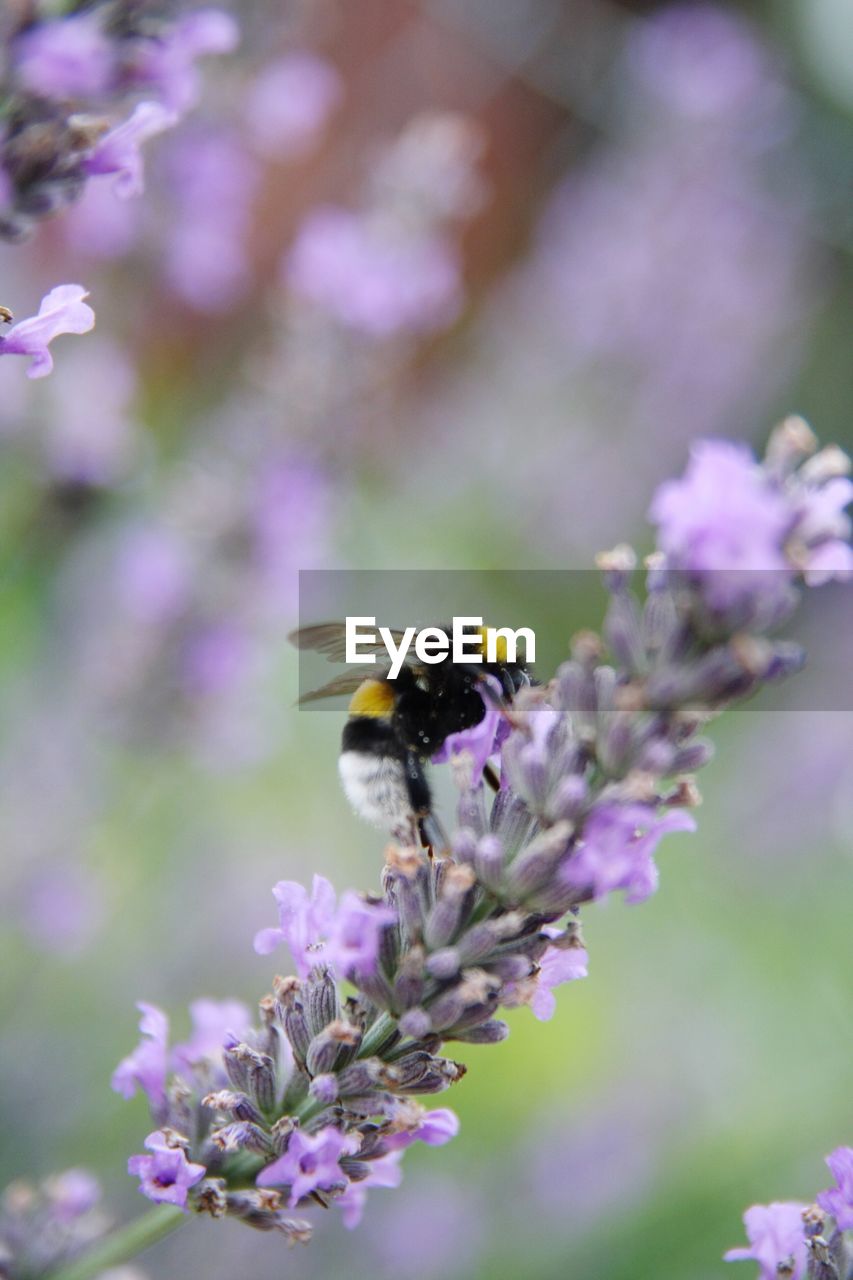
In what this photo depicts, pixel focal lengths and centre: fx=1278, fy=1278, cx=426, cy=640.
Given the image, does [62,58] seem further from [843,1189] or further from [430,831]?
[843,1189]

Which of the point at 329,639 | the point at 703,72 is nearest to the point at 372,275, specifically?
the point at 329,639

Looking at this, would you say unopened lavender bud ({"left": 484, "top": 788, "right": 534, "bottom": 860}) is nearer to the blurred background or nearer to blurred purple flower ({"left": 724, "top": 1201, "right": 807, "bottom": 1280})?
blurred purple flower ({"left": 724, "top": 1201, "right": 807, "bottom": 1280})

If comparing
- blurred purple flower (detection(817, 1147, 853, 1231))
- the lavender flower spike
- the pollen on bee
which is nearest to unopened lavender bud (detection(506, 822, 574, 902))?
blurred purple flower (detection(817, 1147, 853, 1231))

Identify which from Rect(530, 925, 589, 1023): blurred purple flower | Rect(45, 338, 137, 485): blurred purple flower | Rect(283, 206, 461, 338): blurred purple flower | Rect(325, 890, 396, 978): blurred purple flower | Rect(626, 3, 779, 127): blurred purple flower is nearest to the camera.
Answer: Rect(325, 890, 396, 978): blurred purple flower

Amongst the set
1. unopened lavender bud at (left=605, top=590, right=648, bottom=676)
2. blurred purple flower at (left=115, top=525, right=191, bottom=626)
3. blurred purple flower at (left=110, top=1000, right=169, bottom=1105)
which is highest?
blurred purple flower at (left=115, top=525, right=191, bottom=626)

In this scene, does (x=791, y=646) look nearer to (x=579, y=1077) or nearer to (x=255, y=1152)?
(x=255, y=1152)


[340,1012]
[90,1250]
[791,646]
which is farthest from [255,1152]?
[791,646]

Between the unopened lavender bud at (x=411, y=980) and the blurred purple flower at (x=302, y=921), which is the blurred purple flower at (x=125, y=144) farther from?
the unopened lavender bud at (x=411, y=980)
